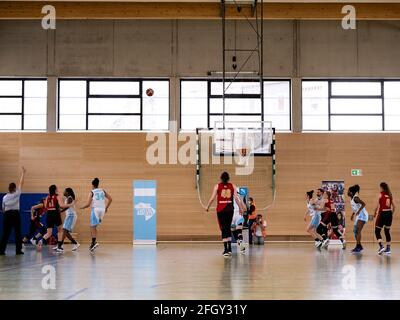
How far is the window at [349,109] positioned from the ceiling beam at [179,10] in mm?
3497

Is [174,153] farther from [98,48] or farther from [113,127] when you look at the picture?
[98,48]

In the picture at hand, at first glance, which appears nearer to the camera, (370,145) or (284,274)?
(284,274)

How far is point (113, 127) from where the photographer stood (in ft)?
65.6

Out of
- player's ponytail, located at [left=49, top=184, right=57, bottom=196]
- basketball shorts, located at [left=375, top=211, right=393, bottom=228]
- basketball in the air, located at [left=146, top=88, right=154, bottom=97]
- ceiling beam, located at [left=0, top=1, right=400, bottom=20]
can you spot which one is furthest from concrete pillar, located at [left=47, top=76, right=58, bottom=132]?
basketball shorts, located at [left=375, top=211, right=393, bottom=228]

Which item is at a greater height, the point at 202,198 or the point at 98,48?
the point at 98,48

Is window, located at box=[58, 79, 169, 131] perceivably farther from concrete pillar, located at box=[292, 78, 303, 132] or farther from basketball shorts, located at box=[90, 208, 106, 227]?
basketball shorts, located at box=[90, 208, 106, 227]

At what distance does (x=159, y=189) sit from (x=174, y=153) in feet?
4.41

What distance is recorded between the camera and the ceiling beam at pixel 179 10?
1711 cm

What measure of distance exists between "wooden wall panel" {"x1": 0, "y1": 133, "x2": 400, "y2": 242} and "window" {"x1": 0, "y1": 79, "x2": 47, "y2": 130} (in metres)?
0.52

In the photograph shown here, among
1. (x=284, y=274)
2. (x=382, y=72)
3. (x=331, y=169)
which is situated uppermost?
(x=382, y=72)

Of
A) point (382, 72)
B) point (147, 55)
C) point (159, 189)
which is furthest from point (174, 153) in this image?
point (382, 72)
